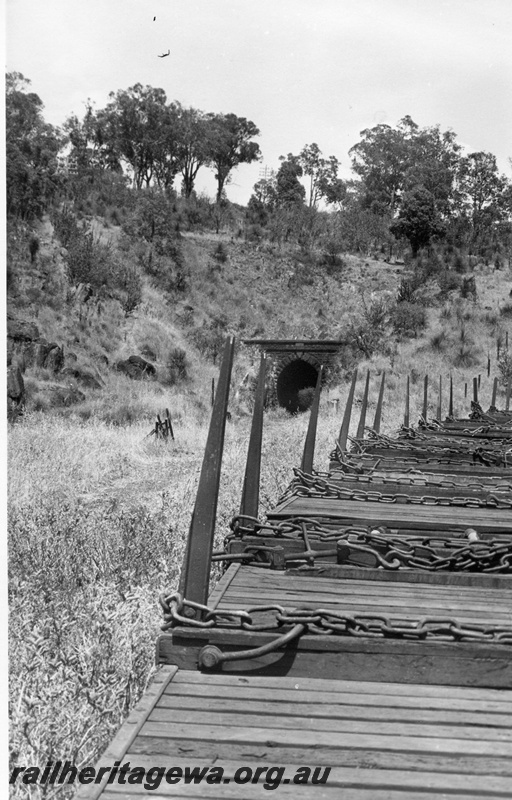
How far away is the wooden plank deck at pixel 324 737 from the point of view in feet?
5.84

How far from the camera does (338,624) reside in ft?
8.52

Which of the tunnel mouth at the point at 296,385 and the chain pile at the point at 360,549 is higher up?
the chain pile at the point at 360,549

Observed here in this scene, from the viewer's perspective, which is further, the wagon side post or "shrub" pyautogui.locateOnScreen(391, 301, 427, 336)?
"shrub" pyautogui.locateOnScreen(391, 301, 427, 336)

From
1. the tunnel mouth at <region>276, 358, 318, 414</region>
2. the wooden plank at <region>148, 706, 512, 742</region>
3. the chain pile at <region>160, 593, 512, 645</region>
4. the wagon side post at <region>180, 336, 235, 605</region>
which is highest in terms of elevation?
the wagon side post at <region>180, 336, 235, 605</region>

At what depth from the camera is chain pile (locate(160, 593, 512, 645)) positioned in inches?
97.3

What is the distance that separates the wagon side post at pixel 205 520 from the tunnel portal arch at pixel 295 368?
2329 cm

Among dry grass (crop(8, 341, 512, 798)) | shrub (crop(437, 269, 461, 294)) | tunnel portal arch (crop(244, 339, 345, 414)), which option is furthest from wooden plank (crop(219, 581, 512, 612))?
shrub (crop(437, 269, 461, 294))

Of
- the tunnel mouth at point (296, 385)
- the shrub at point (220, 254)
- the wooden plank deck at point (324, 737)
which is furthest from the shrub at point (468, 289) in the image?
the wooden plank deck at point (324, 737)

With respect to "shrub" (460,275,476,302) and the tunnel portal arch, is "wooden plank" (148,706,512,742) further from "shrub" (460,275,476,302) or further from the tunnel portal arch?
"shrub" (460,275,476,302)

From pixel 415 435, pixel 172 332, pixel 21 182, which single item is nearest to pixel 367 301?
pixel 172 332

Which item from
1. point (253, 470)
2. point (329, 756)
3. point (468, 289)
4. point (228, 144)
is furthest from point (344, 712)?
point (228, 144)

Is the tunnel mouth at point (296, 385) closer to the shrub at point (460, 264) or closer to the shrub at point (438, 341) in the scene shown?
the shrub at point (438, 341)

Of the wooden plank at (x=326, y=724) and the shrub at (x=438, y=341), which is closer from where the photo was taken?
the wooden plank at (x=326, y=724)

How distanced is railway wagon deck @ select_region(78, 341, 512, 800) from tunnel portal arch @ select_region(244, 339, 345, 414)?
22524 millimetres
